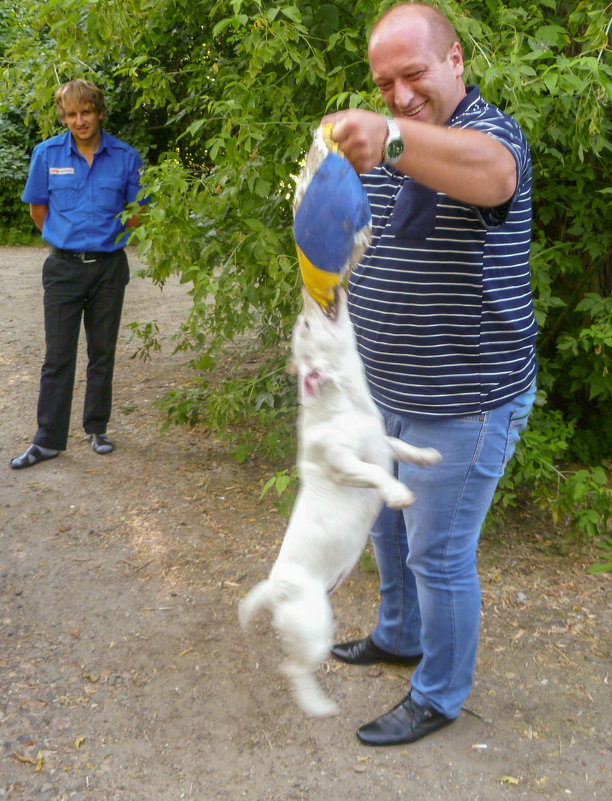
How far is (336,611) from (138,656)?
87 cm

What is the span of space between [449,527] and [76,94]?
3508 millimetres

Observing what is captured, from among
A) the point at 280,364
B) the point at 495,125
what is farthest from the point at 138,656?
the point at 495,125

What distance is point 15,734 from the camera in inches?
106

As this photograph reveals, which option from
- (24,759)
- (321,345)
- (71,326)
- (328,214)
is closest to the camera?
(328,214)

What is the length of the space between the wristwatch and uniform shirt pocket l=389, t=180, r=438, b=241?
1.64 ft

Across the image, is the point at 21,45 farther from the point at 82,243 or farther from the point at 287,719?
the point at 287,719

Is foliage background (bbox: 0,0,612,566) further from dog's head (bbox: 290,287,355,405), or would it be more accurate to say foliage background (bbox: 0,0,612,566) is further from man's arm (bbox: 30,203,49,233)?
dog's head (bbox: 290,287,355,405)

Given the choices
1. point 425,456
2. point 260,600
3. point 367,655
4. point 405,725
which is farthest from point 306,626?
point 367,655

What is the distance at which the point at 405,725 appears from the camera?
8.57 ft

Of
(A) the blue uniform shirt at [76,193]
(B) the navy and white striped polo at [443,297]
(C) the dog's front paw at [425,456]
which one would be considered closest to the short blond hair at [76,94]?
(A) the blue uniform shirt at [76,193]

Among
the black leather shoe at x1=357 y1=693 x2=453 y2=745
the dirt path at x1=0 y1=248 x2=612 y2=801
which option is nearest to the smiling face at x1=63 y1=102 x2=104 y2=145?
the dirt path at x1=0 y1=248 x2=612 y2=801

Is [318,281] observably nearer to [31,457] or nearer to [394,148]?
[394,148]

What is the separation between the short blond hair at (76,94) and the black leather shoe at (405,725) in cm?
368

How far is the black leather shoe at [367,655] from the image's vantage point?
3.00 metres
